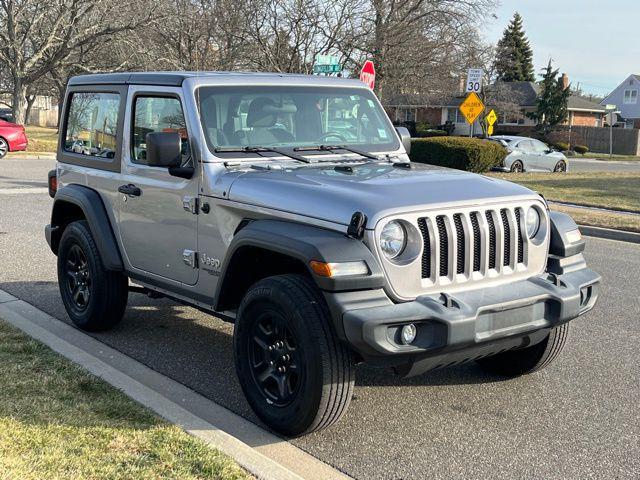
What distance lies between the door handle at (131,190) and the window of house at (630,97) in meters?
86.5

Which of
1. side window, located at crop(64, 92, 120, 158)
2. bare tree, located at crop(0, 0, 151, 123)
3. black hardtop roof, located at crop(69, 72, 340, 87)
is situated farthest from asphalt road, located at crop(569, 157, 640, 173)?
black hardtop roof, located at crop(69, 72, 340, 87)

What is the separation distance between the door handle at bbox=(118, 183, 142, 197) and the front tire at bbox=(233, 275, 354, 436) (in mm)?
1572

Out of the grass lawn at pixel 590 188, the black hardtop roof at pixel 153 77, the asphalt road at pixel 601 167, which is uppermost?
the black hardtop roof at pixel 153 77

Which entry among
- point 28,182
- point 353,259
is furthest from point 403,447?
point 28,182

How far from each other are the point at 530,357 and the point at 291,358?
1839 millimetres

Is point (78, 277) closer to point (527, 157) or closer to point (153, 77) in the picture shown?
point (153, 77)

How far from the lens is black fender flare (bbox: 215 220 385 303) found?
369cm

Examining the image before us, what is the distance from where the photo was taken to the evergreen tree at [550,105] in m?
55.5

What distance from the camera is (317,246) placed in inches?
148

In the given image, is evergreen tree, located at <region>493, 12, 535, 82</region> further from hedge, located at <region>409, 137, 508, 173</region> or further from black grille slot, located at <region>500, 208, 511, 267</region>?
black grille slot, located at <region>500, 208, 511, 267</region>

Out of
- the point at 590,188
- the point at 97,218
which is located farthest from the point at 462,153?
the point at 97,218

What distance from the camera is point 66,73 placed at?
3791 centimetres

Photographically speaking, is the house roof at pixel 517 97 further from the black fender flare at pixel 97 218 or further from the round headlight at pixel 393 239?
the round headlight at pixel 393 239

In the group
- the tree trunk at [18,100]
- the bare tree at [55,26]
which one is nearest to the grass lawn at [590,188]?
the bare tree at [55,26]
